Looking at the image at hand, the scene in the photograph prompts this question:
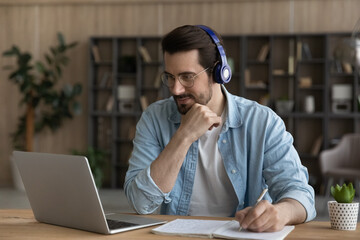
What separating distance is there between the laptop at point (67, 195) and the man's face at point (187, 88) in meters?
0.51

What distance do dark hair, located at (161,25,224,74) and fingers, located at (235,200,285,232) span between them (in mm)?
718

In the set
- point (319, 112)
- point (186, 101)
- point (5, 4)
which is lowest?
point (319, 112)

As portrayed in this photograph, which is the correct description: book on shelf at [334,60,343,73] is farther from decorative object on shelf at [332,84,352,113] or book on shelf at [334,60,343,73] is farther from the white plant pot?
the white plant pot

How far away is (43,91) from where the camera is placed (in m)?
7.39

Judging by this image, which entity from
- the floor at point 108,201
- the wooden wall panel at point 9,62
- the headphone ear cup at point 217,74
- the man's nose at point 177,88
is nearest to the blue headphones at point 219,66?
the headphone ear cup at point 217,74

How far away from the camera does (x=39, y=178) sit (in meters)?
1.60

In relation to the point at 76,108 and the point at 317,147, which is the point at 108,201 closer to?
the point at 76,108

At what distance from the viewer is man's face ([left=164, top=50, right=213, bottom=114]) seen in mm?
1991

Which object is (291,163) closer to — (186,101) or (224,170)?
(224,170)

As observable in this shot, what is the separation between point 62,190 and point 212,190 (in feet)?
2.28

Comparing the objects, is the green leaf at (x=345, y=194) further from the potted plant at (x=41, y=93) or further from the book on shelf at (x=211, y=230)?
the potted plant at (x=41, y=93)

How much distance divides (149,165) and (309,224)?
60 cm

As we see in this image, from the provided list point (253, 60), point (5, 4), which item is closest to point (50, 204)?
point (253, 60)

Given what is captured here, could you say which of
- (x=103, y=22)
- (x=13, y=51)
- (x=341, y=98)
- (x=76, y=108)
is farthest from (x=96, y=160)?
(x=341, y=98)
